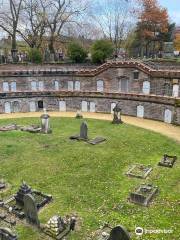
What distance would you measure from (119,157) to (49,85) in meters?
21.2

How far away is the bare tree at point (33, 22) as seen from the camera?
1885 inches

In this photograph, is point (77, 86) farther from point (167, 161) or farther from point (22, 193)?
point (22, 193)

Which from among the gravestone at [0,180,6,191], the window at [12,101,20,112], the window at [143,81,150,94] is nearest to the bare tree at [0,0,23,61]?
the window at [12,101,20,112]

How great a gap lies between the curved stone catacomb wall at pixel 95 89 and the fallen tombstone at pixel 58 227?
67.8 feet

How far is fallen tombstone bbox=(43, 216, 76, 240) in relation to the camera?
1205cm

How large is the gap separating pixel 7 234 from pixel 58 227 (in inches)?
83.6

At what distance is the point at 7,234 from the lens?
11.2 meters

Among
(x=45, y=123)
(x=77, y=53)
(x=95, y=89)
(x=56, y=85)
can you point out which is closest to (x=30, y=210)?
(x=45, y=123)

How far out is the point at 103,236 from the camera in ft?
38.8

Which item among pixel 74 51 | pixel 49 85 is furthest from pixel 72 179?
pixel 74 51

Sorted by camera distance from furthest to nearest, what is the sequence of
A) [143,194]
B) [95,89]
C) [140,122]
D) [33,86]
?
[33,86] → [95,89] → [140,122] → [143,194]

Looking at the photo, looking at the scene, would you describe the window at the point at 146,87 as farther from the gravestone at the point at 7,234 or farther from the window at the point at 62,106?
the gravestone at the point at 7,234

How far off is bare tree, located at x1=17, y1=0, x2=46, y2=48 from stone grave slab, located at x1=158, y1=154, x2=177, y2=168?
114 ft

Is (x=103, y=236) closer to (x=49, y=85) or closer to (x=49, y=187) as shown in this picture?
(x=49, y=187)
